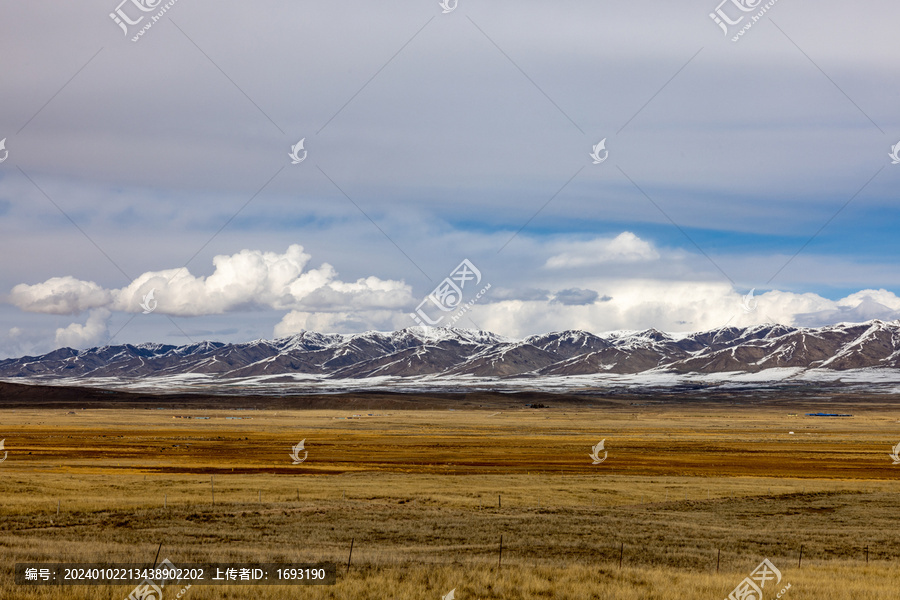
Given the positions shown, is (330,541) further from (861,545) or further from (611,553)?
(861,545)

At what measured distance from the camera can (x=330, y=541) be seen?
2411 centimetres

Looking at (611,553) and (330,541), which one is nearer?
(611,553)

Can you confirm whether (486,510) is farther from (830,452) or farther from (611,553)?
(830,452)

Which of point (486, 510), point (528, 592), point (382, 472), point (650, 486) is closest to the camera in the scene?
point (528, 592)

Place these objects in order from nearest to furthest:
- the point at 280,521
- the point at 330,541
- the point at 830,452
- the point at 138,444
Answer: the point at 330,541
the point at 280,521
the point at 830,452
the point at 138,444

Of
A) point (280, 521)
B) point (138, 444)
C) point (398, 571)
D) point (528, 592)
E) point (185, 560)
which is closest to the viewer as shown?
point (528, 592)

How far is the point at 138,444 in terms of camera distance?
267 feet

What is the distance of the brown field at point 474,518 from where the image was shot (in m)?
17.1

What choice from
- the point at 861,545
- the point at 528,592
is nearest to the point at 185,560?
the point at 528,592

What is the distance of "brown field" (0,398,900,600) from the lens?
17109 mm

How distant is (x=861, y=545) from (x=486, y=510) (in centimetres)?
1615

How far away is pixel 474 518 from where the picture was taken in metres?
30.5

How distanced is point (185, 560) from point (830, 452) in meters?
75.8

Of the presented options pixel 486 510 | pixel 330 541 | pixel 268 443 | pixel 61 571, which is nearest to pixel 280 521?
pixel 330 541
